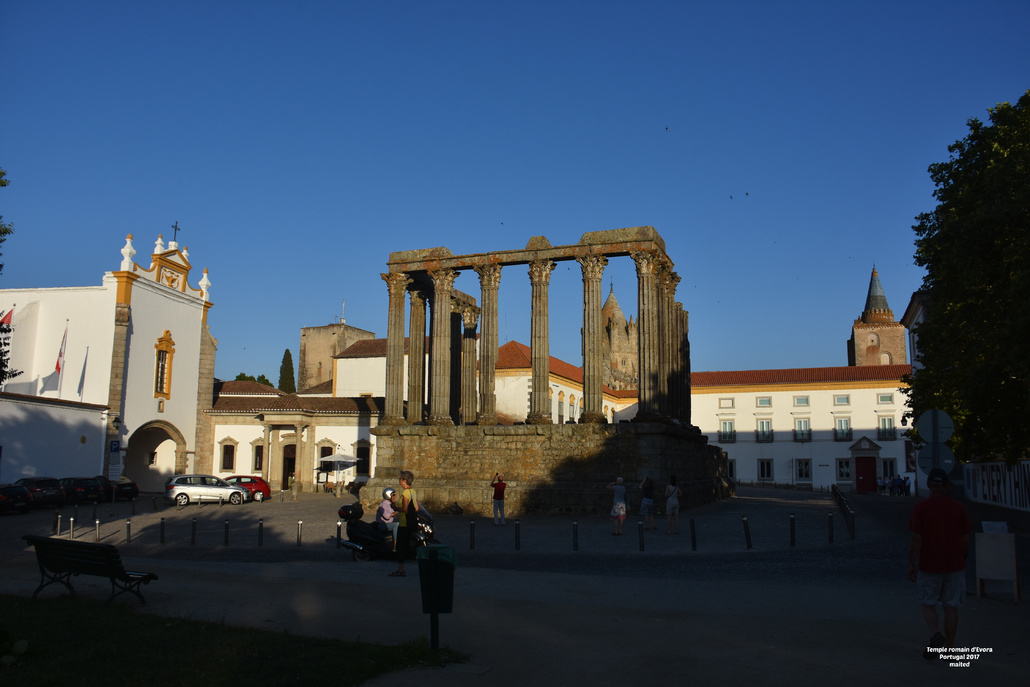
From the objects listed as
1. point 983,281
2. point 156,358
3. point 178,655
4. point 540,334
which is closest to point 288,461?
point 156,358

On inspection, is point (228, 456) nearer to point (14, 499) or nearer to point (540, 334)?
point (14, 499)

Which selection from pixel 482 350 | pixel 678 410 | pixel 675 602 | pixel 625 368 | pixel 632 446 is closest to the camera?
pixel 675 602

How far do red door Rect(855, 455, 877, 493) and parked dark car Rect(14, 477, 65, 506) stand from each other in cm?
5218

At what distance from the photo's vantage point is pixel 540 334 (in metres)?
29.4

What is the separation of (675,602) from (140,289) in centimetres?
3786

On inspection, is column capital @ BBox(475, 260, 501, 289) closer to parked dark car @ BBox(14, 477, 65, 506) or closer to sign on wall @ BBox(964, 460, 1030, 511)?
parked dark car @ BBox(14, 477, 65, 506)

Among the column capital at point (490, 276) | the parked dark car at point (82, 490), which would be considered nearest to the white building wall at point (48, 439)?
the parked dark car at point (82, 490)

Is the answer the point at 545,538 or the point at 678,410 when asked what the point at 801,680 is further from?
the point at 678,410

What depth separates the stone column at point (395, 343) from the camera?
31234 millimetres

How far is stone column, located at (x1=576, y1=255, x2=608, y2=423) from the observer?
92.2 ft

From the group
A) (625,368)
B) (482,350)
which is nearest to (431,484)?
(482,350)

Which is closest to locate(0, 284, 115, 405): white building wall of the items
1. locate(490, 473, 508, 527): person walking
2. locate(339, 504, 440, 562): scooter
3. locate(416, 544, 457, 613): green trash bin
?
locate(490, 473, 508, 527): person walking

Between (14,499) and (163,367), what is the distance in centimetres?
1499

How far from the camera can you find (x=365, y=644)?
23.8ft
